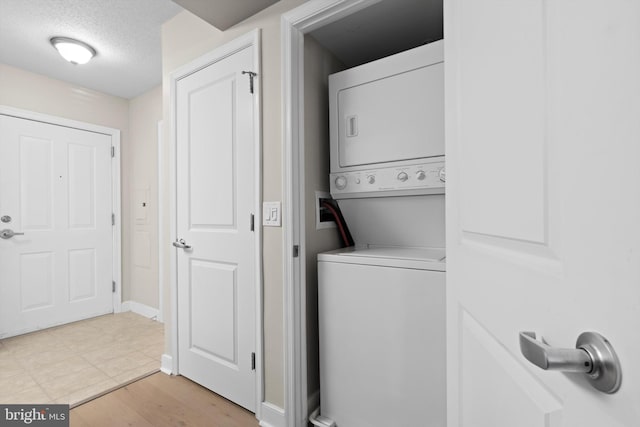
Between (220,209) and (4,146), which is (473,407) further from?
(4,146)

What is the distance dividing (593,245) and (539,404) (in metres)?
0.27

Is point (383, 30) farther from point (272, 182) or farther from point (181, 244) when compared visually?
point (181, 244)

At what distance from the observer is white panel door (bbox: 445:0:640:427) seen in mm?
314

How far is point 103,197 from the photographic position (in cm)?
338

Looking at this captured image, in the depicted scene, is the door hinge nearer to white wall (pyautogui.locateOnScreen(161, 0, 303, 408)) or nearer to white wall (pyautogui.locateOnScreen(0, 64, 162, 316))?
white wall (pyautogui.locateOnScreen(161, 0, 303, 408))

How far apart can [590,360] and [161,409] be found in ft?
6.80

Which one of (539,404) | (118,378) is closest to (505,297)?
(539,404)

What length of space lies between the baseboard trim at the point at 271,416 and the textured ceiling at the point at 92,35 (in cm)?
254

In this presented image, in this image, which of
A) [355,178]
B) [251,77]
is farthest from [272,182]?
[251,77]

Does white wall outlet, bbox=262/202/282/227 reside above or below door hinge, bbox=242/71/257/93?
below

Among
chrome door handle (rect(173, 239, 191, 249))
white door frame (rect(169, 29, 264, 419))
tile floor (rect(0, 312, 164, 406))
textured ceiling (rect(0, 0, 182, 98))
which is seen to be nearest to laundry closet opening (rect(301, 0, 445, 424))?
white door frame (rect(169, 29, 264, 419))

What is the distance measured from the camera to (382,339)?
1.36 m

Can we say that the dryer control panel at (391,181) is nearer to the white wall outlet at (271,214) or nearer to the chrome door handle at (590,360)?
the white wall outlet at (271,214)

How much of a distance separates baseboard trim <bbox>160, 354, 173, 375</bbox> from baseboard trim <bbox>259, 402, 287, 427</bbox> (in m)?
0.89
